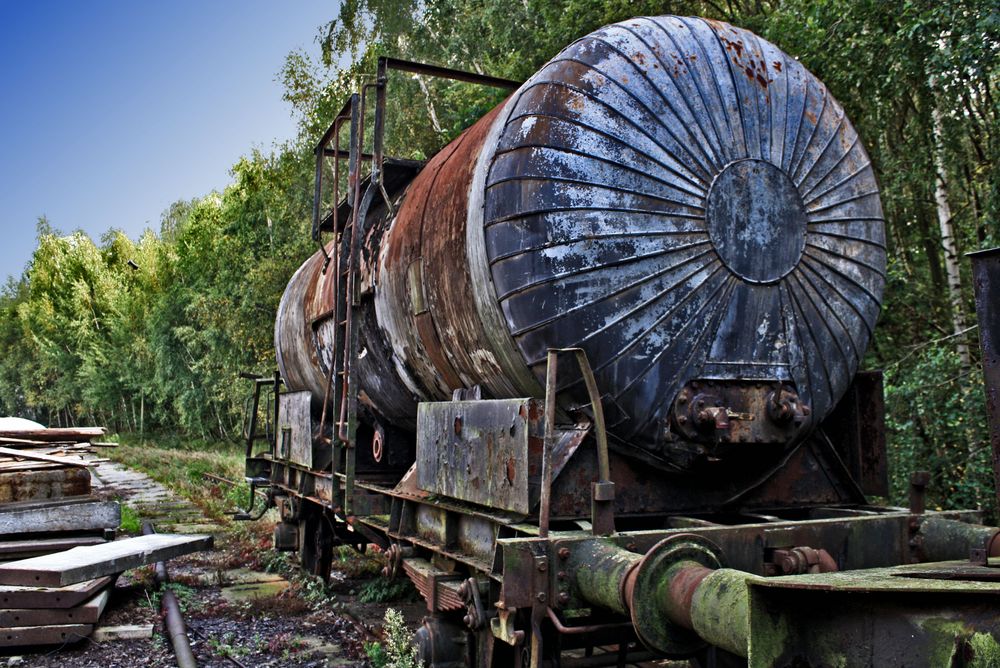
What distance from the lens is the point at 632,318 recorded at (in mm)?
4137

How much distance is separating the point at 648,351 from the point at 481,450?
99cm

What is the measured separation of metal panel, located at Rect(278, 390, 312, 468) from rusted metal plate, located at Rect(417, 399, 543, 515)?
9.88ft

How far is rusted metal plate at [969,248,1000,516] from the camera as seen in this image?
112 inches

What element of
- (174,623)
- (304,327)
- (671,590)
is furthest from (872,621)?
(304,327)

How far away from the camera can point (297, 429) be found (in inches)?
327

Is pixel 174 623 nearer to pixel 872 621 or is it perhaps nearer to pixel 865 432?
pixel 865 432

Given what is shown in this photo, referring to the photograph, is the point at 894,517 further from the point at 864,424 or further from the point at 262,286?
the point at 262,286

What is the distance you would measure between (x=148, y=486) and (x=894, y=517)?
20747 mm

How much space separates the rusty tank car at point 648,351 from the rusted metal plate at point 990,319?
116 centimetres

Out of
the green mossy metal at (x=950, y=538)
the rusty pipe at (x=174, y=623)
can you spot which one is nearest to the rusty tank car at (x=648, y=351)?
the green mossy metal at (x=950, y=538)

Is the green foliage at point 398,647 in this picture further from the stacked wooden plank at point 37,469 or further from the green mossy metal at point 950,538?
the stacked wooden plank at point 37,469

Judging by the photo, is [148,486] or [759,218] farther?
[148,486]

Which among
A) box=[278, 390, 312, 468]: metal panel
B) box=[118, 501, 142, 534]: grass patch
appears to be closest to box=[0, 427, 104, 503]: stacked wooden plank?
box=[278, 390, 312, 468]: metal panel

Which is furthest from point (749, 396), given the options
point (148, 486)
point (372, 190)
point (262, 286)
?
point (262, 286)
